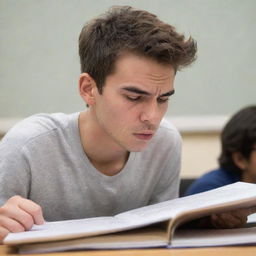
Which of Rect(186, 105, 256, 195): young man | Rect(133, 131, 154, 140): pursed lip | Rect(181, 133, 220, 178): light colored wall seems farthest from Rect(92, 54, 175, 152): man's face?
Rect(181, 133, 220, 178): light colored wall

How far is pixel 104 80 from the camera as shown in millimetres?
1013

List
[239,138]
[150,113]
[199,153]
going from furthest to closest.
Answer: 1. [199,153]
2. [239,138]
3. [150,113]

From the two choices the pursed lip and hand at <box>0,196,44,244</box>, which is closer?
hand at <box>0,196,44,244</box>

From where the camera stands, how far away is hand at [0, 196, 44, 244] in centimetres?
72

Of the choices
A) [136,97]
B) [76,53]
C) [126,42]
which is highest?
[76,53]

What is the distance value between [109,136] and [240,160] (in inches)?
29.1

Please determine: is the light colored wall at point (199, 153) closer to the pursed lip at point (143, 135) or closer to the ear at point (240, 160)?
the ear at point (240, 160)

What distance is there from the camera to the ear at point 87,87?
107cm

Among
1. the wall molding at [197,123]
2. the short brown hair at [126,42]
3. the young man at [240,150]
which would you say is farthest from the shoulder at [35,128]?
the wall molding at [197,123]

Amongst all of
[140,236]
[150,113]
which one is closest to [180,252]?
[140,236]

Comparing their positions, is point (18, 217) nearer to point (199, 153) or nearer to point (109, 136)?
point (109, 136)

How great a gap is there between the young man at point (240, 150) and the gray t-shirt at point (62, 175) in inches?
22.2

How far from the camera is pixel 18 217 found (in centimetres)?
72

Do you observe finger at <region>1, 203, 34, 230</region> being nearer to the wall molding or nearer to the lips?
the lips
